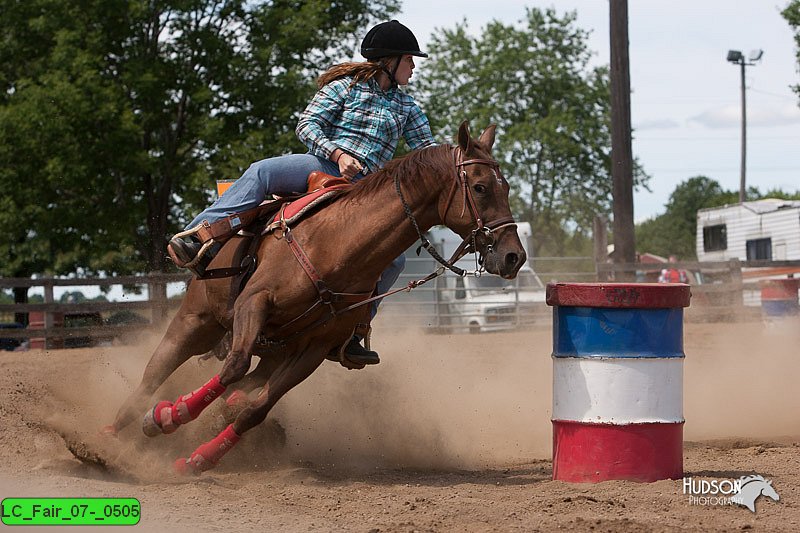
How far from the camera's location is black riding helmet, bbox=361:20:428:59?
21.2ft

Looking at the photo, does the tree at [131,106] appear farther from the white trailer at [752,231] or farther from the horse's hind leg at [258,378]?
the horse's hind leg at [258,378]

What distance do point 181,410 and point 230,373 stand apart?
0.39 metres

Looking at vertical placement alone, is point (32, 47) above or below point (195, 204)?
above

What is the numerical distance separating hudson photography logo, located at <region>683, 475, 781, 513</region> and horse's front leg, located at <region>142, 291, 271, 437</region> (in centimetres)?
244

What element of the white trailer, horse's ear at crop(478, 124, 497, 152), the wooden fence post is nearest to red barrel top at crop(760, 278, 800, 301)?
the wooden fence post

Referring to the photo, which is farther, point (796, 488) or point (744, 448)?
point (744, 448)

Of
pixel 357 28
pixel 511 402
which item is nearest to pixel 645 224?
pixel 357 28

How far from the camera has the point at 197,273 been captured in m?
6.19

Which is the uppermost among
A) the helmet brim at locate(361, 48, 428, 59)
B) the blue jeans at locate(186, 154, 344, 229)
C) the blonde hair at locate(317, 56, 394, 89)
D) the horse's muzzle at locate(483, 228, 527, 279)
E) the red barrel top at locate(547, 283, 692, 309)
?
the helmet brim at locate(361, 48, 428, 59)

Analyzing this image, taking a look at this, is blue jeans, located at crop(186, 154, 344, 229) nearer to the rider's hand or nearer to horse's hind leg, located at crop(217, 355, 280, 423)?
the rider's hand

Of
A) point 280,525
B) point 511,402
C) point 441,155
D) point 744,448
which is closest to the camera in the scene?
point 280,525

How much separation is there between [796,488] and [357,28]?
72.6ft

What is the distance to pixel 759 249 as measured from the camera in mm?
27906

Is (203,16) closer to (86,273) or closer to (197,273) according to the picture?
(86,273)
